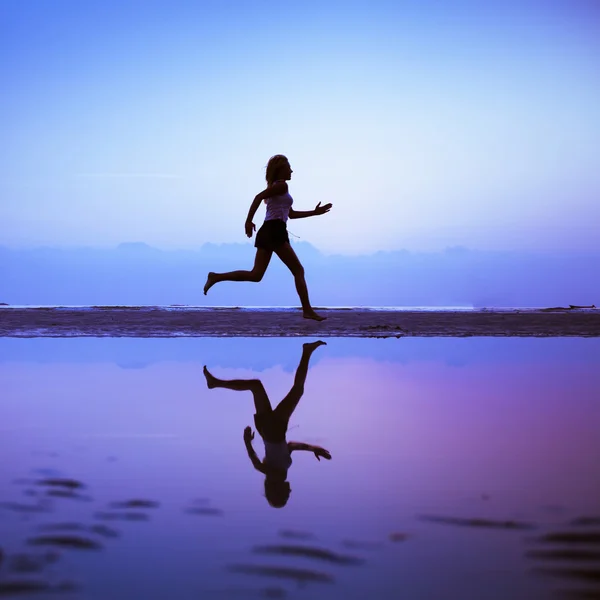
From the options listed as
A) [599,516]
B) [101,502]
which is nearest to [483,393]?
[599,516]

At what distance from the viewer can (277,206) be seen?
406 inches

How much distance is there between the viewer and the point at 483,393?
15.3ft

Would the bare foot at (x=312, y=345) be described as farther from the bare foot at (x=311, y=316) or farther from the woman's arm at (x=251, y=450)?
the woman's arm at (x=251, y=450)

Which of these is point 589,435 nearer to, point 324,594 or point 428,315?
point 324,594

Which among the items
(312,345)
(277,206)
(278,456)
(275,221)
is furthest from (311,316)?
(278,456)

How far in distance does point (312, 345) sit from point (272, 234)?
2.80 metres

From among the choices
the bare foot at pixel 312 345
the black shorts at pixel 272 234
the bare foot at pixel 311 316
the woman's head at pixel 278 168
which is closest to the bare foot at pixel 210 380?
the bare foot at pixel 312 345

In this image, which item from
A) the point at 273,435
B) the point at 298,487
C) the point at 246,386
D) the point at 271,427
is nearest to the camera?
the point at 298,487

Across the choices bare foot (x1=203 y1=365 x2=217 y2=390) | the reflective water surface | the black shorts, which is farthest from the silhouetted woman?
the reflective water surface

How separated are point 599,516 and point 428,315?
33.8ft

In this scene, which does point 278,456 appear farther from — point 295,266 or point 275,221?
point 295,266

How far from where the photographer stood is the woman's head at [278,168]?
1036cm

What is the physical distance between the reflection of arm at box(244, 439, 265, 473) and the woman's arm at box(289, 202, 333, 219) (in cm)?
744

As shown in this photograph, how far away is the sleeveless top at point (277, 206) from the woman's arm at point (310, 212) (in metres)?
0.29
